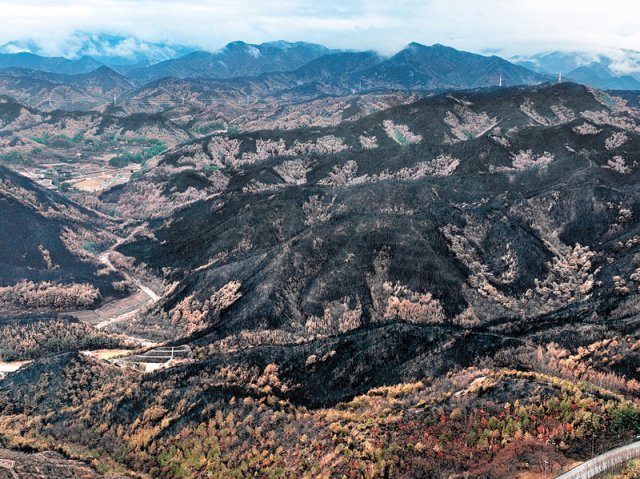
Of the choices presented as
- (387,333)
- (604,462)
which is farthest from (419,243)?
(604,462)

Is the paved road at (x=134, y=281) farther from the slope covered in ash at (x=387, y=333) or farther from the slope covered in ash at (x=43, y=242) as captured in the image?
the slope covered in ash at (x=387, y=333)

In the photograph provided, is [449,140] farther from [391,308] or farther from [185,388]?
[185,388]

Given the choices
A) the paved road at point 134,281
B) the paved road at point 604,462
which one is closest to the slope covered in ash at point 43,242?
the paved road at point 134,281

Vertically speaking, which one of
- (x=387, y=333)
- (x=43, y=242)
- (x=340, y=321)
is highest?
(x=387, y=333)

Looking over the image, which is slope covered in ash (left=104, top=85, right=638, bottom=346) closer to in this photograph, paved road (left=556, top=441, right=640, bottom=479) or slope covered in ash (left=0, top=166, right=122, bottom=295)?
slope covered in ash (left=0, top=166, right=122, bottom=295)

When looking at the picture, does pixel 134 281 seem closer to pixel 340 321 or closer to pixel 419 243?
pixel 340 321

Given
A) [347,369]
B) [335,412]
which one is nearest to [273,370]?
[347,369]
